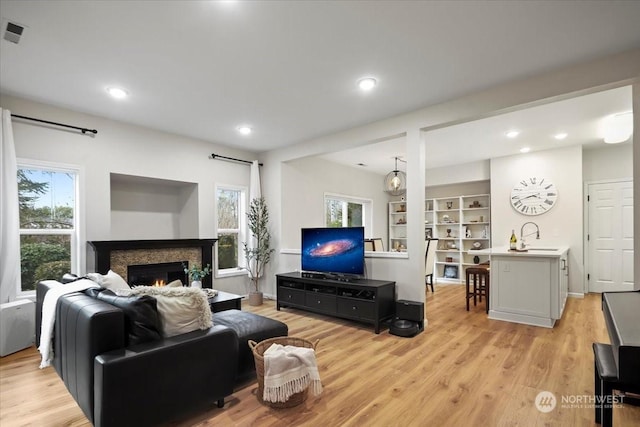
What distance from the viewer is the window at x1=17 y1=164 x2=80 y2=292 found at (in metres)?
3.63

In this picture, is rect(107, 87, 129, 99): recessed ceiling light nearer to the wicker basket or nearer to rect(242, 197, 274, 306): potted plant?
rect(242, 197, 274, 306): potted plant

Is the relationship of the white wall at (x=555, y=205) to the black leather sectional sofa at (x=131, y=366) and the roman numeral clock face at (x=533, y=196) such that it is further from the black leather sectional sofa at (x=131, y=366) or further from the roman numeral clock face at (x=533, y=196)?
the black leather sectional sofa at (x=131, y=366)

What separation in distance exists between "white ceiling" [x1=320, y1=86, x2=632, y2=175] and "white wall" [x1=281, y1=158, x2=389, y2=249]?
0.32 metres

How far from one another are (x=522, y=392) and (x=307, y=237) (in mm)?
3142

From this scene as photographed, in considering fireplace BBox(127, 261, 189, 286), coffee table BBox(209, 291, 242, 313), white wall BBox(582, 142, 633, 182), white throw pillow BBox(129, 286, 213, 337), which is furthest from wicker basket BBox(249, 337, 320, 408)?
white wall BBox(582, 142, 633, 182)

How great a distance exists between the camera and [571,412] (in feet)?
6.95

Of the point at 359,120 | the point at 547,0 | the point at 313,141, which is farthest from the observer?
the point at 313,141

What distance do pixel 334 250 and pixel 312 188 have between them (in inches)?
85.2

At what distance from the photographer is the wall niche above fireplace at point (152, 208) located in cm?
479

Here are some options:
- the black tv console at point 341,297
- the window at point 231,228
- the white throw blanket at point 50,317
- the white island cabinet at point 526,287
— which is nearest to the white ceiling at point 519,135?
the white island cabinet at point 526,287

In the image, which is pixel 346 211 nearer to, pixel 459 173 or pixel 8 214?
pixel 459 173

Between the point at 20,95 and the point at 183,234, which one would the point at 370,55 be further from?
the point at 183,234

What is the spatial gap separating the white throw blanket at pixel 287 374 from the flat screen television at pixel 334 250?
2.11 m

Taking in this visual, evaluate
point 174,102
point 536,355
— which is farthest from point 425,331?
point 174,102
